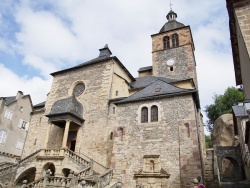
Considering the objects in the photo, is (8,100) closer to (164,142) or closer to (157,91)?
(157,91)

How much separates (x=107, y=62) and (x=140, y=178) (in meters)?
11.3

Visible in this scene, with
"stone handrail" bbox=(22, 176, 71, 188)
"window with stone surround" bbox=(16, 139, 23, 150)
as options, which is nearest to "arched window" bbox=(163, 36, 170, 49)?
"stone handrail" bbox=(22, 176, 71, 188)

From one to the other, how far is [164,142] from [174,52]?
1510 cm

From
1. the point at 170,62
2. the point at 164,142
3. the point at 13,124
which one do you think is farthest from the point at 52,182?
the point at 170,62

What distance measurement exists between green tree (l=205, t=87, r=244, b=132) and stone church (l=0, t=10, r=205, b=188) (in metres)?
15.2

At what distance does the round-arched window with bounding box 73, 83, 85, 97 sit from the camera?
19619 millimetres

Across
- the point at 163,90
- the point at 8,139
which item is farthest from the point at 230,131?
the point at 8,139

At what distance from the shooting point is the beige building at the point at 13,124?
70.6ft

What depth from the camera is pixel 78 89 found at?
20.0 metres

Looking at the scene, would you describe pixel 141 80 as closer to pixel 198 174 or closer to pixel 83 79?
pixel 83 79

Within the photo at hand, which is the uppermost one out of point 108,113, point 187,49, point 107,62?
point 187,49

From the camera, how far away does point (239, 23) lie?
745 cm

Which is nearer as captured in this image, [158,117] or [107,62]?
[158,117]

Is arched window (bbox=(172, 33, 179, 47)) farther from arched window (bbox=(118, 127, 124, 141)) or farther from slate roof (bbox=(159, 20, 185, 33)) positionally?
arched window (bbox=(118, 127, 124, 141))
